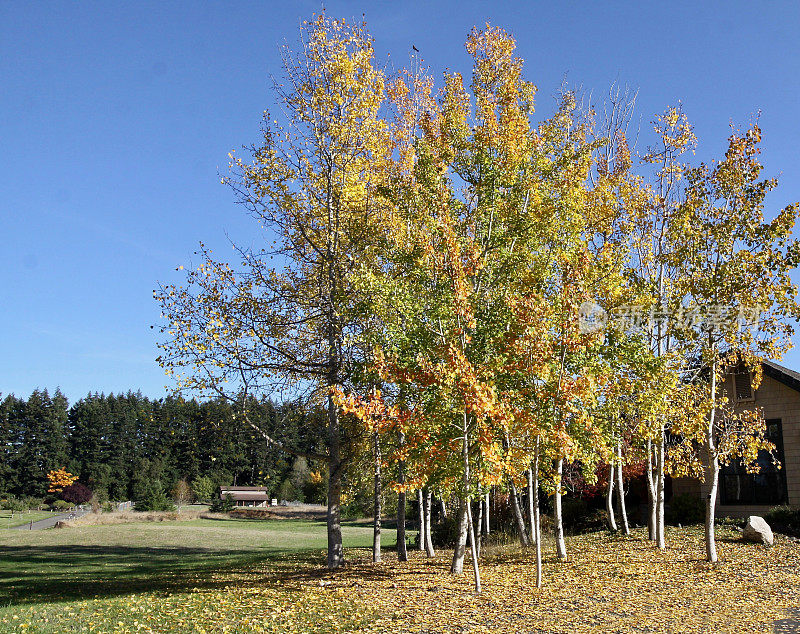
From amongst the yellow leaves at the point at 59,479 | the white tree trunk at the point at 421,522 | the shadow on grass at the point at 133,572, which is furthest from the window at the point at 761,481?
the yellow leaves at the point at 59,479

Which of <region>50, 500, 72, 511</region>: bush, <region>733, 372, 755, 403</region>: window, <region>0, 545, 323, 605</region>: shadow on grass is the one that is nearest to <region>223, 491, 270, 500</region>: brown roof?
<region>50, 500, 72, 511</region>: bush

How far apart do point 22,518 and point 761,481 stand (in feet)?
189

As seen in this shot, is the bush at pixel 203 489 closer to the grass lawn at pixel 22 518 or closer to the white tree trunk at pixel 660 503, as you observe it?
the grass lawn at pixel 22 518

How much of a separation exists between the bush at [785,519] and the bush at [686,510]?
2094 mm

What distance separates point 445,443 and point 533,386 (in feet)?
6.59

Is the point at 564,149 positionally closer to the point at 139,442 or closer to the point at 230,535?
the point at 230,535

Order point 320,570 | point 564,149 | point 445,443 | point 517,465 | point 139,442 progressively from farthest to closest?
point 139,442 → point 564,149 → point 320,570 → point 517,465 → point 445,443

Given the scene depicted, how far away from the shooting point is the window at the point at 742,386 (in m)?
19.3

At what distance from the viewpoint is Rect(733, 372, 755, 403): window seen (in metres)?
19.3

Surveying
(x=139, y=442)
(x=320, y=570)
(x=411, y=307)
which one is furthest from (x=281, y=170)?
(x=139, y=442)

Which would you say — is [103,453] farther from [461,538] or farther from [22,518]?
[461,538]

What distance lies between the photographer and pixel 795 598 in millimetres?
9711

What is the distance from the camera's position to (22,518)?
52344mm

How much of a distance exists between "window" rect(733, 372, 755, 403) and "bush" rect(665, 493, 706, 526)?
3.59 meters
